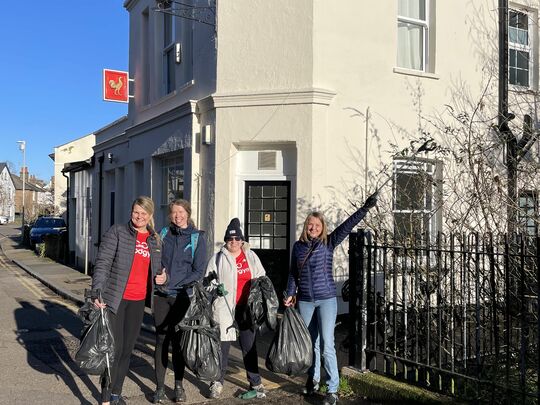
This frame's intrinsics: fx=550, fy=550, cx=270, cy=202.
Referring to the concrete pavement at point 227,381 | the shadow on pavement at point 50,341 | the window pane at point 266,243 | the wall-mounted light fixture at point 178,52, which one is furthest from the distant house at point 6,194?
the concrete pavement at point 227,381

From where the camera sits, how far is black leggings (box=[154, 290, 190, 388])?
204 inches

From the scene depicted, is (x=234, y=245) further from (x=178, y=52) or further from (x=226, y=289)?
(x=178, y=52)

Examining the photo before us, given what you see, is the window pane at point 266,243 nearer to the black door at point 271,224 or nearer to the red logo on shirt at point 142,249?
the black door at point 271,224

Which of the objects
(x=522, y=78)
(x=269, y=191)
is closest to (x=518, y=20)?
(x=522, y=78)

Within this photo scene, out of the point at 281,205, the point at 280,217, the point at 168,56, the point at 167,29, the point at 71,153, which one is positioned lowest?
the point at 280,217

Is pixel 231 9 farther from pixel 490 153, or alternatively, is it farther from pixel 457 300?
pixel 457 300

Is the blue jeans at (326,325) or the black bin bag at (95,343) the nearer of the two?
the black bin bag at (95,343)

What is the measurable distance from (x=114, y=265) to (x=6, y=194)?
94.1 metres

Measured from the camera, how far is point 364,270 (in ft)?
17.9

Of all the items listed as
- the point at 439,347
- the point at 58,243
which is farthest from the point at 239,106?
the point at 58,243

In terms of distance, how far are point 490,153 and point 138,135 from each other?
7.55m

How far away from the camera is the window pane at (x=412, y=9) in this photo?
9.29 metres

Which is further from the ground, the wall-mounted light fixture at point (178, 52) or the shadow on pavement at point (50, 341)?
the wall-mounted light fixture at point (178, 52)

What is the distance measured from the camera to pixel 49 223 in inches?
1158
